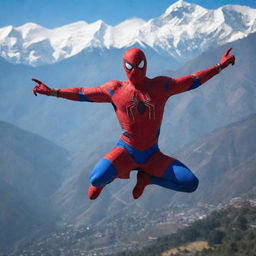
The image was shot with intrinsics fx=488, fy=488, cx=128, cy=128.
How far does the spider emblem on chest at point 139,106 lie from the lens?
14.1 m

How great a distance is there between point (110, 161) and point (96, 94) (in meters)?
2.06

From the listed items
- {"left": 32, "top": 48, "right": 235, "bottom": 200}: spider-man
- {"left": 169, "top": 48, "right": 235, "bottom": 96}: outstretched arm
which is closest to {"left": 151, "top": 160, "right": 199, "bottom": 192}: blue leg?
{"left": 32, "top": 48, "right": 235, "bottom": 200}: spider-man

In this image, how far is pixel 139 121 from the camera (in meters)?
14.2

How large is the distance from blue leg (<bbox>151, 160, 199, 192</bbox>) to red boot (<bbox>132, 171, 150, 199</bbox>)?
1.27 ft

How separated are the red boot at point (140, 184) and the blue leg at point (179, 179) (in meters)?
0.39

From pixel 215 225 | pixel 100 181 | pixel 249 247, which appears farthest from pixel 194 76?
pixel 215 225

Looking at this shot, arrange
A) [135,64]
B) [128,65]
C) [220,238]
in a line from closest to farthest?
1. [135,64]
2. [128,65]
3. [220,238]

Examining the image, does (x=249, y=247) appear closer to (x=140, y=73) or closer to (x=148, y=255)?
(x=148, y=255)

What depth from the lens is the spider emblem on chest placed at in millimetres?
14109

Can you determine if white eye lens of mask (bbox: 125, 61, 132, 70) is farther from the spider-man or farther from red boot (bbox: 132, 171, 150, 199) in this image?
red boot (bbox: 132, 171, 150, 199)

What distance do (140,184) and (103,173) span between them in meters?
1.45

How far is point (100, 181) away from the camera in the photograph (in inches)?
549

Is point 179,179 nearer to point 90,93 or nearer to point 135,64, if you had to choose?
point 135,64

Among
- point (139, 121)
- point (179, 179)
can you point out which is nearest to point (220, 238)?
point (179, 179)
